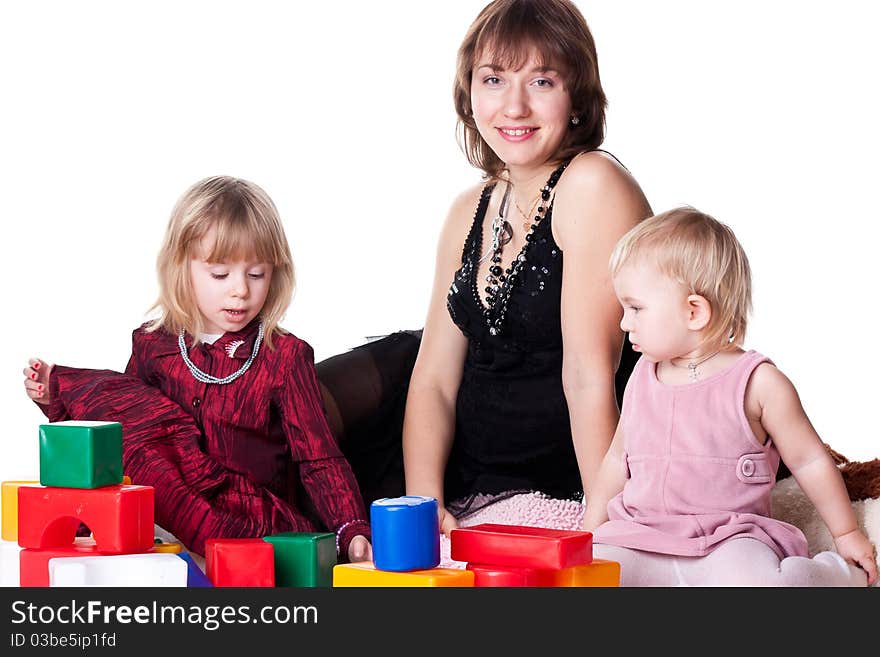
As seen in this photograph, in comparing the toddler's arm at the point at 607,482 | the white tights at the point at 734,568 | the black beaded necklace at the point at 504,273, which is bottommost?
the white tights at the point at 734,568

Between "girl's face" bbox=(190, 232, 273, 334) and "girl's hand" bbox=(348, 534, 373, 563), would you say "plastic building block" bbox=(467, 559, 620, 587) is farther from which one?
"girl's face" bbox=(190, 232, 273, 334)

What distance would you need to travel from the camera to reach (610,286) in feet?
6.63

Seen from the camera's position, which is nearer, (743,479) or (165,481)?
(743,479)

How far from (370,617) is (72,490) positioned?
1.61 ft

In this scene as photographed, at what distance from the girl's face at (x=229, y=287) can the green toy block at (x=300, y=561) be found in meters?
0.44

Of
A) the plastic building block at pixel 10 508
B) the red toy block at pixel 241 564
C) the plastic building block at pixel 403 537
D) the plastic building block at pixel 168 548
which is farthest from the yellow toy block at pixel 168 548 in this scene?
the plastic building block at pixel 403 537

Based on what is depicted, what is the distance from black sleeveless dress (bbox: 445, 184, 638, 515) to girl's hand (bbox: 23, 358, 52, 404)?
68cm

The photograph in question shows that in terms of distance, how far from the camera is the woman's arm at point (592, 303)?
2010 mm

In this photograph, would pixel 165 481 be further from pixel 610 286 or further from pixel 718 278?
pixel 718 278

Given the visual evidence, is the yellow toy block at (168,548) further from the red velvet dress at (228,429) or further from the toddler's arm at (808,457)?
the toddler's arm at (808,457)

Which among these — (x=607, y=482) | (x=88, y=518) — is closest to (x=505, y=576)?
(x=607, y=482)

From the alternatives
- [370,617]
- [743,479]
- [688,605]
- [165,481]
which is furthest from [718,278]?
[165,481]

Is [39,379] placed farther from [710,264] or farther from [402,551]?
[710,264]

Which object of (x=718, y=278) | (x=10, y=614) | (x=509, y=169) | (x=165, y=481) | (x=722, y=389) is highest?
(x=509, y=169)
